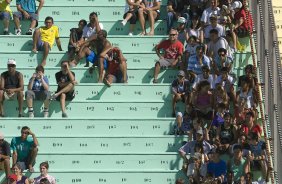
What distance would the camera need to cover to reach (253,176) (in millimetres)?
32219

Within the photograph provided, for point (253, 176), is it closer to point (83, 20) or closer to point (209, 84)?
point (209, 84)

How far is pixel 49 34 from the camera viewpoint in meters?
36.4

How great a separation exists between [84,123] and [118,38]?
3.56 meters

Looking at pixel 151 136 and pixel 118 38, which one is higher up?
pixel 118 38

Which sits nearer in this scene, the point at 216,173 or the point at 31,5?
the point at 216,173

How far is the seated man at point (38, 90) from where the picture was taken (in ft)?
112

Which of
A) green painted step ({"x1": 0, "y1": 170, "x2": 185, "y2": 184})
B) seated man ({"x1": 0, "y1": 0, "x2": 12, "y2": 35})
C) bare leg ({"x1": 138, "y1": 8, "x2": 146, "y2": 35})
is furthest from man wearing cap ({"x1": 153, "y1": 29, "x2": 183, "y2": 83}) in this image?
seated man ({"x1": 0, "y1": 0, "x2": 12, "y2": 35})

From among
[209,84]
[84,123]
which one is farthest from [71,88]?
[209,84]

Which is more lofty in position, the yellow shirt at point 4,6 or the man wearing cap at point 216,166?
the yellow shirt at point 4,6

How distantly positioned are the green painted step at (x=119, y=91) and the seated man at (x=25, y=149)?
249cm

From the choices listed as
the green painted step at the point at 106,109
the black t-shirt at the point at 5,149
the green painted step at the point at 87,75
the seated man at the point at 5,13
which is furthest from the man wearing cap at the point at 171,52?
the black t-shirt at the point at 5,149

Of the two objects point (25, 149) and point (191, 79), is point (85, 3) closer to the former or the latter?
point (191, 79)

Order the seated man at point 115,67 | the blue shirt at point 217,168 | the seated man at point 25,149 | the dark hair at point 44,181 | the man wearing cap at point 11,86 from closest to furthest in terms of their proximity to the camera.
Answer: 1. the dark hair at point 44,181
2. the blue shirt at point 217,168
3. the seated man at point 25,149
4. the man wearing cap at point 11,86
5. the seated man at point 115,67

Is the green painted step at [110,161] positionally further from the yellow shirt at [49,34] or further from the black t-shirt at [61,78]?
the yellow shirt at [49,34]
